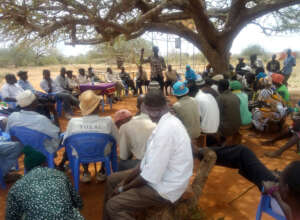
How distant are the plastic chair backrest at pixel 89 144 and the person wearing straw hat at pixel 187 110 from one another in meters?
1.19

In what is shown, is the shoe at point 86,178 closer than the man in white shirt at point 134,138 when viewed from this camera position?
No

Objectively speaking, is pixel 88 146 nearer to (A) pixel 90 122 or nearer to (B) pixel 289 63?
(A) pixel 90 122

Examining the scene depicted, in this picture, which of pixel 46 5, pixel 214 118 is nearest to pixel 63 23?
pixel 46 5

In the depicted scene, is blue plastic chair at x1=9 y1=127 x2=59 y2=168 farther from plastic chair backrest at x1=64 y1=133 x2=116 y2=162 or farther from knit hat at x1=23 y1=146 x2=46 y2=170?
plastic chair backrest at x1=64 y1=133 x2=116 y2=162

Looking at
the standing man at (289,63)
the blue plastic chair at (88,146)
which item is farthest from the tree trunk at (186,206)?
the standing man at (289,63)

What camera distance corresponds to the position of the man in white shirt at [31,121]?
3092mm

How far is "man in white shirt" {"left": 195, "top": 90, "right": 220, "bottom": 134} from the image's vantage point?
157 inches

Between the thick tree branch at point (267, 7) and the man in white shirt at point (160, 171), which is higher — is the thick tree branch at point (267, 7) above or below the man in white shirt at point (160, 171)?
above

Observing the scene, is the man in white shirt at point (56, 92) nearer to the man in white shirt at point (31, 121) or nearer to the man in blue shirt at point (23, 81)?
the man in blue shirt at point (23, 81)

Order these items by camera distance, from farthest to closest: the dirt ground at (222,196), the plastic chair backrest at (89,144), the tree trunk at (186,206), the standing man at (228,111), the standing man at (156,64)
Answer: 1. the standing man at (156,64)
2. the standing man at (228,111)
3. the plastic chair backrest at (89,144)
4. the dirt ground at (222,196)
5. the tree trunk at (186,206)

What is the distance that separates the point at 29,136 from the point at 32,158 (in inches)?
15.7

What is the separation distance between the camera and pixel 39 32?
16.0 feet

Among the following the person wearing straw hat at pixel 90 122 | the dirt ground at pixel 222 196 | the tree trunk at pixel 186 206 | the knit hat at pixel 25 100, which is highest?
the knit hat at pixel 25 100

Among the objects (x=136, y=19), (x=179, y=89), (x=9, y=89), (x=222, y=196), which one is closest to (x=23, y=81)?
(x=9, y=89)
